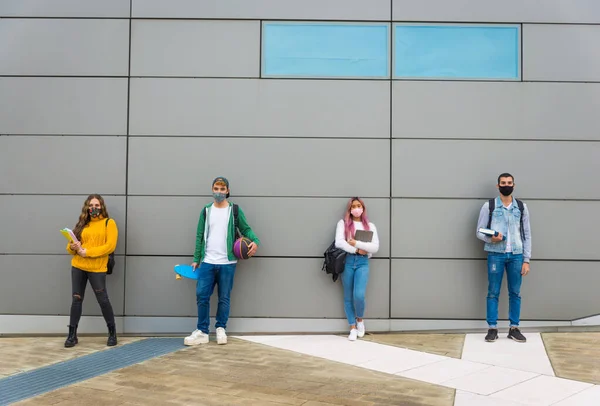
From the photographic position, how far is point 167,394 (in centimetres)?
557

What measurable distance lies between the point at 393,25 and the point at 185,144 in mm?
3384

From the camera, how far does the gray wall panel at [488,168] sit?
8.48 meters

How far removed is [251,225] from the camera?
845 centimetres

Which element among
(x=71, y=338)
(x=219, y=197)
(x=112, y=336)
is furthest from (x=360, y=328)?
(x=71, y=338)

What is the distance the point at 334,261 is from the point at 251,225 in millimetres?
1282

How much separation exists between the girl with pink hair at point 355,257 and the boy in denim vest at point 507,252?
1.51 metres

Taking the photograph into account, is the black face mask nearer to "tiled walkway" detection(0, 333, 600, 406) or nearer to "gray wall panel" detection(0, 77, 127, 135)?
"tiled walkway" detection(0, 333, 600, 406)

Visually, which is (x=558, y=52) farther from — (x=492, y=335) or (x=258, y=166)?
(x=258, y=166)

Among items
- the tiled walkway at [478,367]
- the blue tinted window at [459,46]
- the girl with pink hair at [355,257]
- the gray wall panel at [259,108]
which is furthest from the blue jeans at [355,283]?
the blue tinted window at [459,46]

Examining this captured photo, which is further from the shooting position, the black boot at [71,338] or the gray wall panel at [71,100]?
the gray wall panel at [71,100]

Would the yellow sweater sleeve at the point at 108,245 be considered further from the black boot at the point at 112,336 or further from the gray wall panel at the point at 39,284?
the black boot at the point at 112,336

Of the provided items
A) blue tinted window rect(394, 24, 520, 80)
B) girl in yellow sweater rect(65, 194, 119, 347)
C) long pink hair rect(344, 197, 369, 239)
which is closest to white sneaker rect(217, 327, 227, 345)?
girl in yellow sweater rect(65, 194, 119, 347)

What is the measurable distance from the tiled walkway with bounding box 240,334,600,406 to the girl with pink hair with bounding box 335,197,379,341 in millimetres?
373

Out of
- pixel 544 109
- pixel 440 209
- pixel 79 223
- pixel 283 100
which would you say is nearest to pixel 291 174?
pixel 283 100
